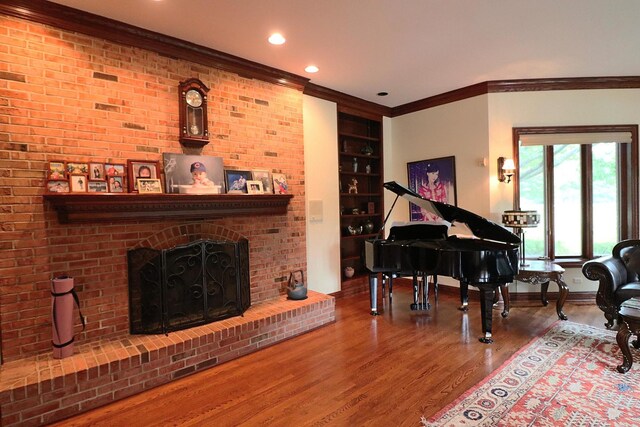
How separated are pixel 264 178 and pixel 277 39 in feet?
4.68

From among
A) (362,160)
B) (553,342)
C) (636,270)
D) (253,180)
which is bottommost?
(553,342)

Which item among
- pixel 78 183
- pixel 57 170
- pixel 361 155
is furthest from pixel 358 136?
pixel 57 170

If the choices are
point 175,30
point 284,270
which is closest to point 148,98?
point 175,30

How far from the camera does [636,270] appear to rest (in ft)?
11.8

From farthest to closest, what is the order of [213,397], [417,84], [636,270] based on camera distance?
[417,84] < [636,270] < [213,397]

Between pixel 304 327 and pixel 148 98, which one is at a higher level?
pixel 148 98

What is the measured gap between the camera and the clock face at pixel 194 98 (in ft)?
11.0

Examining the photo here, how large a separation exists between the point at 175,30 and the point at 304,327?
316 cm

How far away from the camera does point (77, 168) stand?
2.74 meters

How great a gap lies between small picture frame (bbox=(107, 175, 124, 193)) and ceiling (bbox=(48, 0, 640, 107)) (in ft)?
4.37

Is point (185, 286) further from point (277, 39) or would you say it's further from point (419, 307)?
point (419, 307)

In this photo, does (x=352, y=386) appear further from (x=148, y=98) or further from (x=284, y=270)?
(x=148, y=98)

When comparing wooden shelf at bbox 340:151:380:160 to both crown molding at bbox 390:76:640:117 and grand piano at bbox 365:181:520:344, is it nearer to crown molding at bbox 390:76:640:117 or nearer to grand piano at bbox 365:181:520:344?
grand piano at bbox 365:181:520:344

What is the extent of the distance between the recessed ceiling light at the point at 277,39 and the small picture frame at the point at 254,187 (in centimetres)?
141
